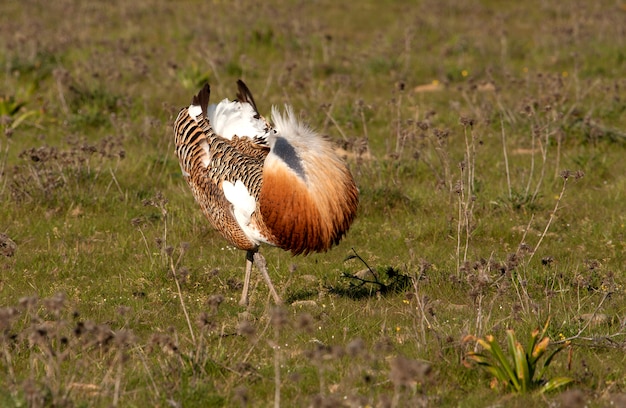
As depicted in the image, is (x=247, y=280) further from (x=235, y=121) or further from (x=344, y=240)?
(x=344, y=240)

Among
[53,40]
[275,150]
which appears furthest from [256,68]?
[275,150]

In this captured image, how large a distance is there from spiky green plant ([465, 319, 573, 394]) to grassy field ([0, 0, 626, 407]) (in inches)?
1.7

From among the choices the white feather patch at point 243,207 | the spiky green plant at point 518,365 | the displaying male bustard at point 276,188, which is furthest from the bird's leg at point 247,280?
the spiky green plant at point 518,365

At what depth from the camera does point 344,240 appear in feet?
25.6

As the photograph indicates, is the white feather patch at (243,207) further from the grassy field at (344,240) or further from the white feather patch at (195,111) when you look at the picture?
the white feather patch at (195,111)

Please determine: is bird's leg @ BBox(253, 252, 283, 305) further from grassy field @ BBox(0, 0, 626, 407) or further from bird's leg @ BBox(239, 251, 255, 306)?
grassy field @ BBox(0, 0, 626, 407)

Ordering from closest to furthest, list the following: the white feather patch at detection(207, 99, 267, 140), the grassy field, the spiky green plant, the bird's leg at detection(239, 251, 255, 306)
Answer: the spiky green plant, the grassy field, the bird's leg at detection(239, 251, 255, 306), the white feather patch at detection(207, 99, 267, 140)

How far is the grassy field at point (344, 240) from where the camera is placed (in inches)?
187

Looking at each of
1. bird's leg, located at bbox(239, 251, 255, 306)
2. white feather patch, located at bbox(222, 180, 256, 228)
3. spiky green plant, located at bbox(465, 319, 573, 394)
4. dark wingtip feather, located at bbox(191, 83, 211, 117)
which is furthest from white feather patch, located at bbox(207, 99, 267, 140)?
spiky green plant, located at bbox(465, 319, 573, 394)

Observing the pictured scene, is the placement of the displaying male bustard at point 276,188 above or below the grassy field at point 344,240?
above

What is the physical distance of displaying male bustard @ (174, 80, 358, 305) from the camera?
225 inches

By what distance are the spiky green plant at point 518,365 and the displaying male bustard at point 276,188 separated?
1.39 metres

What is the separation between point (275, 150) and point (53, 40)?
8.65 meters

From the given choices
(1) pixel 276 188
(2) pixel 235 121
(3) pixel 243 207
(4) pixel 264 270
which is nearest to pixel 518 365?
(1) pixel 276 188
